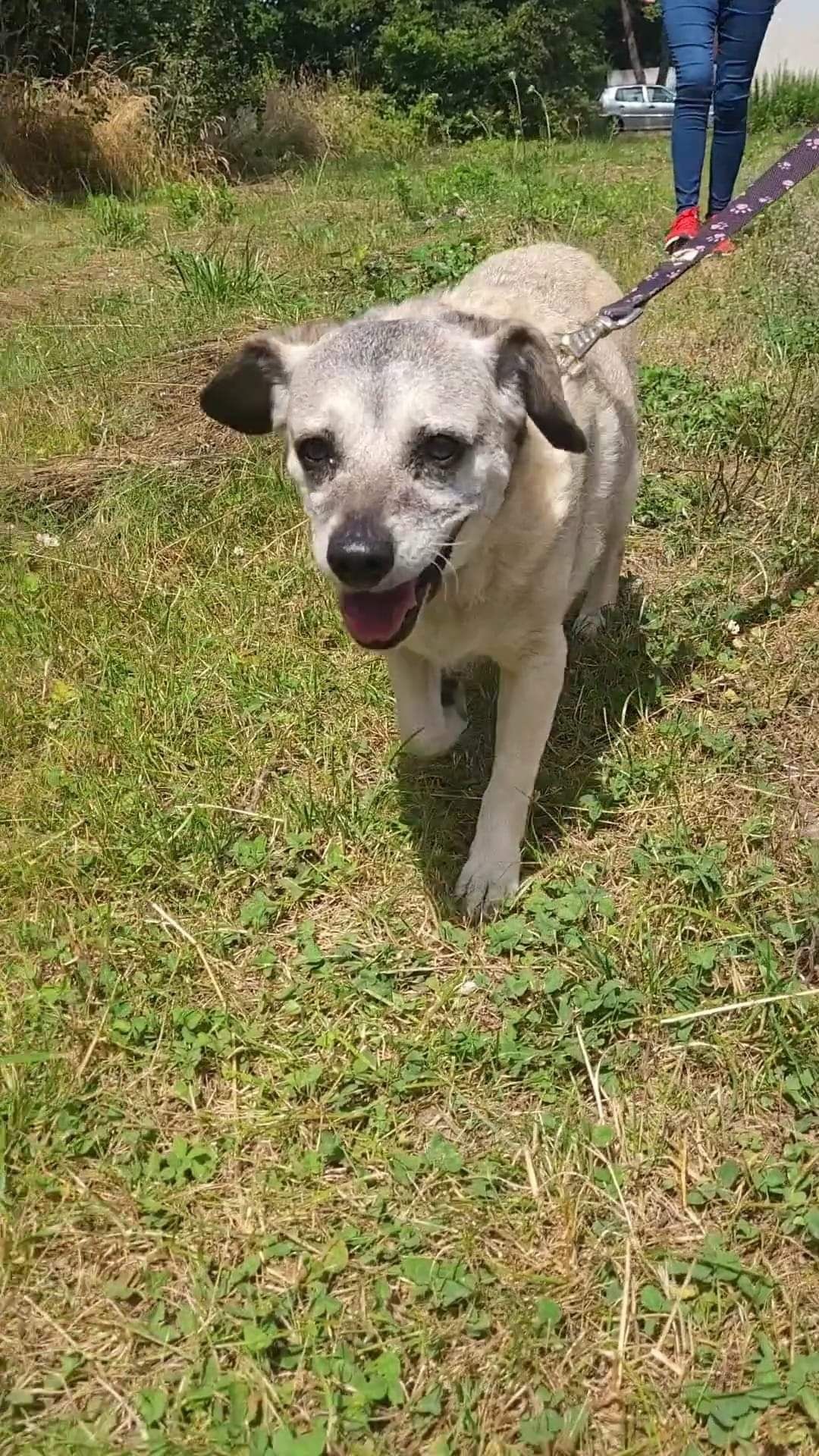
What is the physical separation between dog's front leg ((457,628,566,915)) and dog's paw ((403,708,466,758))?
0.24m

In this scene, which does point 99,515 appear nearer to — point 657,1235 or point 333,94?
point 657,1235

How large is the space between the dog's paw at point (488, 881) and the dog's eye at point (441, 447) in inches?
39.4

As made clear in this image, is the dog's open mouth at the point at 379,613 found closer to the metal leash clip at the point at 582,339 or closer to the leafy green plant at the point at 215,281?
the metal leash clip at the point at 582,339

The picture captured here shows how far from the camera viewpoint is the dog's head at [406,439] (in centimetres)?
197

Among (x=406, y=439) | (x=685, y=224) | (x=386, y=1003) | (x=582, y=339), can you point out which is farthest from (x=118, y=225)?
(x=386, y=1003)

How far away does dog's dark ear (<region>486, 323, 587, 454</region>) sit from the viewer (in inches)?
88.1

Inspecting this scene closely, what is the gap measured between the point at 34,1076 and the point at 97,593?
205 cm

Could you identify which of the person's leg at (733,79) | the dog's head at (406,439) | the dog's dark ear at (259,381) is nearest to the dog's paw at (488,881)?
the dog's head at (406,439)

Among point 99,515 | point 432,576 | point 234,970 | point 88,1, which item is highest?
point 88,1

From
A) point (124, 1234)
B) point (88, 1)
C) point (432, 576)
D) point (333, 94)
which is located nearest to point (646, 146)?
point (333, 94)

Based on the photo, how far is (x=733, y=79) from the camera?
5.68 m

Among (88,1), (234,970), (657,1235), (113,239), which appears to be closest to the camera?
(657,1235)

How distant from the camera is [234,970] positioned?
2.43 metres

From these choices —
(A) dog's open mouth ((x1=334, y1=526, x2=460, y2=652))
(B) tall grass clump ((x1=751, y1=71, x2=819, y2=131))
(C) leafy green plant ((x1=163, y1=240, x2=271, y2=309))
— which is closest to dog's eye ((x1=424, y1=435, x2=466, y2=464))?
(A) dog's open mouth ((x1=334, y1=526, x2=460, y2=652))
